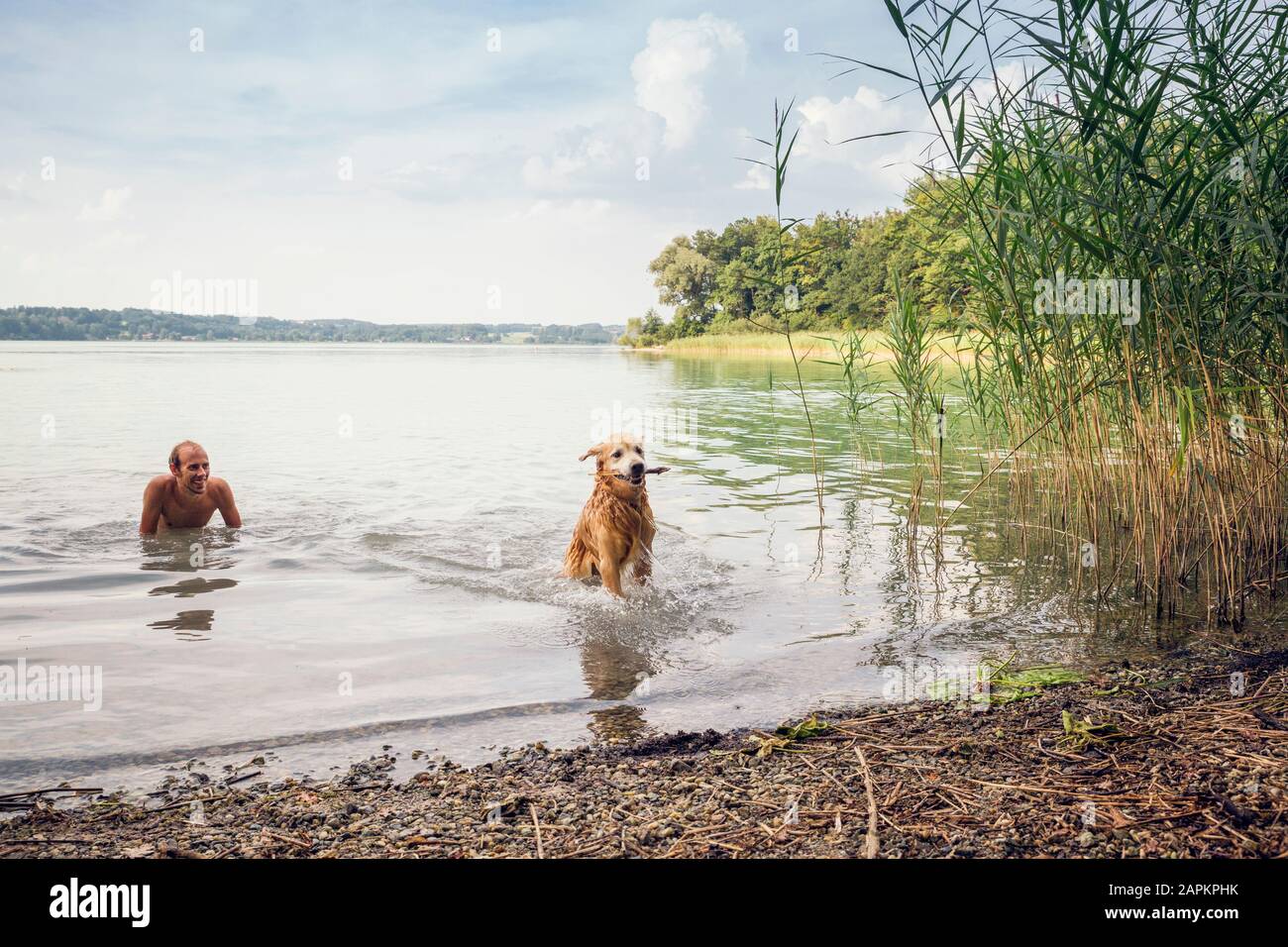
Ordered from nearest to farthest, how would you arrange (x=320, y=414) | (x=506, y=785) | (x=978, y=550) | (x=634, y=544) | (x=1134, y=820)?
(x=1134, y=820)
(x=506, y=785)
(x=634, y=544)
(x=978, y=550)
(x=320, y=414)

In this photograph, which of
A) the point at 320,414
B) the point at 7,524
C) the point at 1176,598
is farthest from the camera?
the point at 320,414

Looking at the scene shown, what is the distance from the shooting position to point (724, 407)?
23.8m

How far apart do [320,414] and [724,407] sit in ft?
36.8

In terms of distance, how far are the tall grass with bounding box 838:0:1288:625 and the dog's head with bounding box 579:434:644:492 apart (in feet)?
9.66

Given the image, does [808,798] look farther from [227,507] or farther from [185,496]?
[227,507]

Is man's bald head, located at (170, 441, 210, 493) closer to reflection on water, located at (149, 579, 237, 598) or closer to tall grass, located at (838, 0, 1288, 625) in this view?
reflection on water, located at (149, 579, 237, 598)

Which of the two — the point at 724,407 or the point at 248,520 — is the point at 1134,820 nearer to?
the point at 248,520

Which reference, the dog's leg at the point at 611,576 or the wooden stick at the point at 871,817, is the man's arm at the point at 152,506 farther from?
the wooden stick at the point at 871,817

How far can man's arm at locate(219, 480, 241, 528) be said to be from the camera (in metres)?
9.59

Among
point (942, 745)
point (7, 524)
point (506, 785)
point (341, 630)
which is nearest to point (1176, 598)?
point (942, 745)

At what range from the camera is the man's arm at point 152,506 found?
906cm

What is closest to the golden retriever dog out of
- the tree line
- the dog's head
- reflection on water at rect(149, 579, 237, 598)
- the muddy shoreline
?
the dog's head

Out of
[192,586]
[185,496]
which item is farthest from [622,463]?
[185,496]

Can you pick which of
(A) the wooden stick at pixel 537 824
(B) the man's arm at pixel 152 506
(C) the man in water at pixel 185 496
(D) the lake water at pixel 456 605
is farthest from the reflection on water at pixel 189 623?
(A) the wooden stick at pixel 537 824
